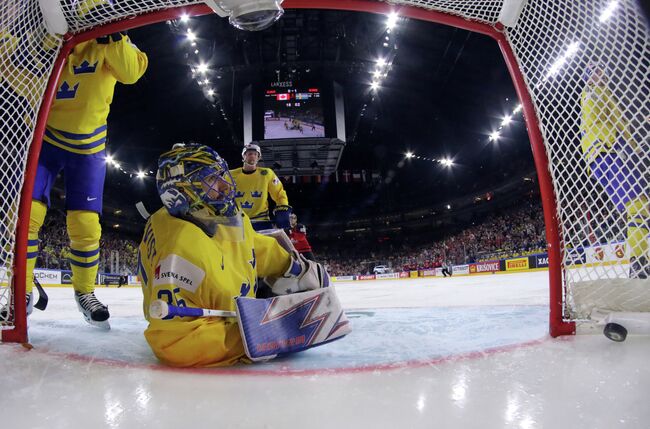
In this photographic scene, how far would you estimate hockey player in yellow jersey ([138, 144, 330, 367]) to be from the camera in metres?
1.22

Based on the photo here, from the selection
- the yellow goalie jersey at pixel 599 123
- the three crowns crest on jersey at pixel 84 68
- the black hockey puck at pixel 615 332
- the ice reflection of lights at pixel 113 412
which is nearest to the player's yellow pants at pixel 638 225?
the yellow goalie jersey at pixel 599 123

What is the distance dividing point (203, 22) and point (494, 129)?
39.0ft

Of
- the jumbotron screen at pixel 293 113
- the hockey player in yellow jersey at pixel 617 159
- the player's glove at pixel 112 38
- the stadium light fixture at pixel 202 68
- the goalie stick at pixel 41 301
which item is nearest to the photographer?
the hockey player in yellow jersey at pixel 617 159

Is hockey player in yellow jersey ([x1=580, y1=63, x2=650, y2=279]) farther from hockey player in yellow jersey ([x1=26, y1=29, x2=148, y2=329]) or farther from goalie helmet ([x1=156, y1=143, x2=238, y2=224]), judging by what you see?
hockey player in yellow jersey ([x1=26, y1=29, x2=148, y2=329])

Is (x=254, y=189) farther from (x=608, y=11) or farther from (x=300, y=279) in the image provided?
(x=608, y=11)

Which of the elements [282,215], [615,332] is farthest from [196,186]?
[282,215]

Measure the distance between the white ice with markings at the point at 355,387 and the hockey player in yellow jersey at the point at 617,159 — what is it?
473mm

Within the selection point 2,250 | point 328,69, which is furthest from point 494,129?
point 2,250

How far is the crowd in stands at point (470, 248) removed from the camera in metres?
14.9

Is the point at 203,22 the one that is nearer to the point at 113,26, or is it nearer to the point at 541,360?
the point at 113,26

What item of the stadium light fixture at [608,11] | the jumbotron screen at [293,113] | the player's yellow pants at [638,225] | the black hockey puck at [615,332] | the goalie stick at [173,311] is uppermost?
the jumbotron screen at [293,113]

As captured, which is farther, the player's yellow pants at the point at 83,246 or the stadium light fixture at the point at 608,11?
the player's yellow pants at the point at 83,246

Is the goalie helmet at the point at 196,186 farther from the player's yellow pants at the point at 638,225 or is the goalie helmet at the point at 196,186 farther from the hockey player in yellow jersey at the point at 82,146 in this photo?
the player's yellow pants at the point at 638,225

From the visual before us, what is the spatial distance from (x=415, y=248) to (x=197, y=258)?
23060mm
